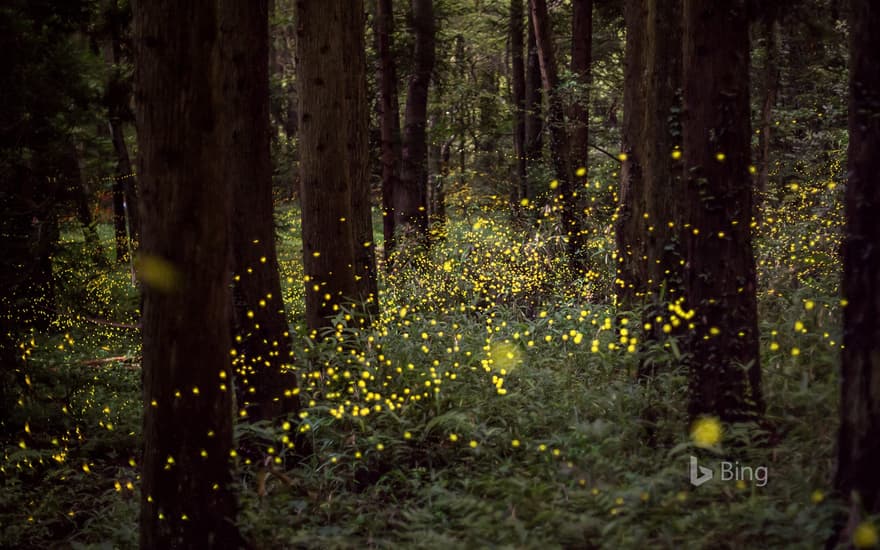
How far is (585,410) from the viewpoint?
18.5ft

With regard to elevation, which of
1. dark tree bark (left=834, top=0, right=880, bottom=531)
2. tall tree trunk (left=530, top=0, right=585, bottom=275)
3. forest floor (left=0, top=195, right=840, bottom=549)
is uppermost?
tall tree trunk (left=530, top=0, right=585, bottom=275)

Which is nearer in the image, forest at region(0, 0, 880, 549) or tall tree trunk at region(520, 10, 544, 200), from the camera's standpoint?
forest at region(0, 0, 880, 549)

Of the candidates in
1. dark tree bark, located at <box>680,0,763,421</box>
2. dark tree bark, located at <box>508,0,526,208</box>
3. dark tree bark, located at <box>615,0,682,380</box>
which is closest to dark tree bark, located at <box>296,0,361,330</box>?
dark tree bark, located at <box>615,0,682,380</box>

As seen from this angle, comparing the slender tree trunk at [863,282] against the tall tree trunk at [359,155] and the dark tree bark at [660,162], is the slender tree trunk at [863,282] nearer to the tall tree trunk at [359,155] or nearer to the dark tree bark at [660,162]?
the dark tree bark at [660,162]

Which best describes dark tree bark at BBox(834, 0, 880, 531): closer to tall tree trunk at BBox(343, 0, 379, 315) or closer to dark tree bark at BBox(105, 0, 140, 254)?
tall tree trunk at BBox(343, 0, 379, 315)

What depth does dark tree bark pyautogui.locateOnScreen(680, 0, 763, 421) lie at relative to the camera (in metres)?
4.94

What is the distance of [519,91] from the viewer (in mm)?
21516

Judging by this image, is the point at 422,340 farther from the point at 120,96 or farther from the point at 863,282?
the point at 120,96

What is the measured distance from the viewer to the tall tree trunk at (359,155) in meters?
8.12

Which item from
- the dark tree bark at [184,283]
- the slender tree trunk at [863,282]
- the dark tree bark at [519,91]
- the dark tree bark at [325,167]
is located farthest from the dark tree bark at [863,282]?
the dark tree bark at [519,91]

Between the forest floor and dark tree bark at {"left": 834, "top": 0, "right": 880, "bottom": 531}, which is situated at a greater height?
dark tree bark at {"left": 834, "top": 0, "right": 880, "bottom": 531}

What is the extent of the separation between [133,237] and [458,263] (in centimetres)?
1177

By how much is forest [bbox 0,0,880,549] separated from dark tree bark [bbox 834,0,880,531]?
0.01m

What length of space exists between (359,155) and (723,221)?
4.64 meters
